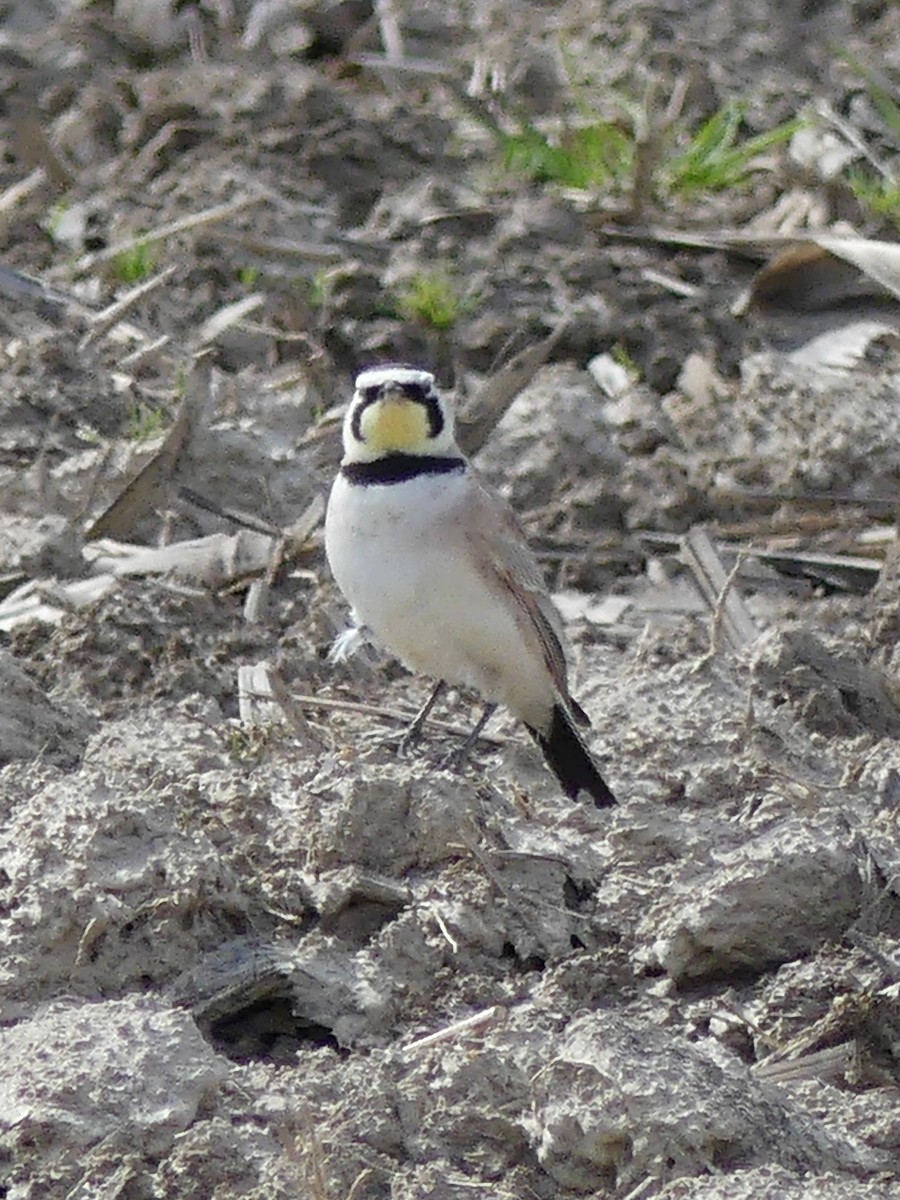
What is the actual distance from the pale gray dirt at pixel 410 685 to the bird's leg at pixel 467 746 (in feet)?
0.21

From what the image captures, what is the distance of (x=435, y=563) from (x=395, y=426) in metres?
0.36

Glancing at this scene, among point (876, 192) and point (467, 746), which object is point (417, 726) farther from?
point (876, 192)

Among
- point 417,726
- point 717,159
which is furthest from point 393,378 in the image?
point 717,159

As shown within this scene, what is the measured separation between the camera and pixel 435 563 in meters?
5.52

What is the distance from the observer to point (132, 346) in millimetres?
7590

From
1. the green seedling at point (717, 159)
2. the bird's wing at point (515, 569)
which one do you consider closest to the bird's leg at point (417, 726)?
the bird's wing at point (515, 569)

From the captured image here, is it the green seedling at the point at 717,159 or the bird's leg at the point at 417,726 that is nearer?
the bird's leg at the point at 417,726

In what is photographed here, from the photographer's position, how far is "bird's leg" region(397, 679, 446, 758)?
5578 mm

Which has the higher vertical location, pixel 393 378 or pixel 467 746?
pixel 393 378

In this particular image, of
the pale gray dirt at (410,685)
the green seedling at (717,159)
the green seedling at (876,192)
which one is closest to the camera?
the pale gray dirt at (410,685)

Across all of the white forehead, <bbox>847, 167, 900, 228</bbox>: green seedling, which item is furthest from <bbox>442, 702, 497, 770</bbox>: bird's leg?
<bbox>847, 167, 900, 228</bbox>: green seedling

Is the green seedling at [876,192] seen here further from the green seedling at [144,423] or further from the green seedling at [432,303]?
the green seedling at [144,423]

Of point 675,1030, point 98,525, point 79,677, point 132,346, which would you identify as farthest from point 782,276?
point 675,1030

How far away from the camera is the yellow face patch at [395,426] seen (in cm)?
558
